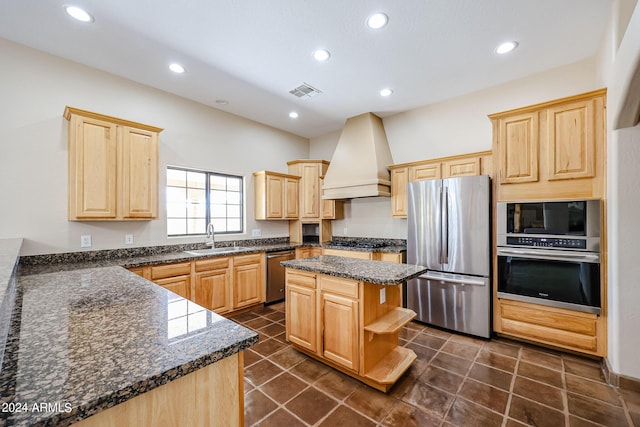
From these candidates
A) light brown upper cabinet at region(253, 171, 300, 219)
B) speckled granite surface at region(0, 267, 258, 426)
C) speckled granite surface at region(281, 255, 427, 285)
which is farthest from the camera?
light brown upper cabinet at region(253, 171, 300, 219)

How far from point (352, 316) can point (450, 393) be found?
3.11ft

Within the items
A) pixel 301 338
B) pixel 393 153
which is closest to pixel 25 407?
pixel 301 338

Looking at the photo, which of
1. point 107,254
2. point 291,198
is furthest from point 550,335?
point 107,254

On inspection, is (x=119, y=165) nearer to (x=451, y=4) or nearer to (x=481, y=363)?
(x=451, y=4)

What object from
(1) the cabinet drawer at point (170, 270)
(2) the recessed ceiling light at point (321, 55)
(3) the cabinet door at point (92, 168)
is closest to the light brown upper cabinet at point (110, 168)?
(3) the cabinet door at point (92, 168)

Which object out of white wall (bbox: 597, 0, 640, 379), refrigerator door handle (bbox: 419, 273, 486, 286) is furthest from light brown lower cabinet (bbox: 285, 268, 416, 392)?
white wall (bbox: 597, 0, 640, 379)

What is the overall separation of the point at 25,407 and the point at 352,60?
3440mm

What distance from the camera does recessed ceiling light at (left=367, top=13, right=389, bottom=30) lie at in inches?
92.7

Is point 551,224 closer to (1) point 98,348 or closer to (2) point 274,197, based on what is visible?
(1) point 98,348

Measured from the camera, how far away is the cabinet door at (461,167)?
3.47 meters

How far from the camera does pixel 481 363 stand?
99.0 inches

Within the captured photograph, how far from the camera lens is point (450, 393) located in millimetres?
2084

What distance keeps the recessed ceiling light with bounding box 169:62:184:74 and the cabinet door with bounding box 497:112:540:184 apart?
3754 mm

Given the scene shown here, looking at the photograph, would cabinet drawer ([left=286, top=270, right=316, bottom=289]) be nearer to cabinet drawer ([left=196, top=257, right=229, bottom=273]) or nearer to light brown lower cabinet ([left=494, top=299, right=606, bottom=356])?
cabinet drawer ([left=196, top=257, right=229, bottom=273])
